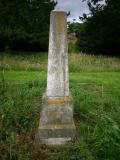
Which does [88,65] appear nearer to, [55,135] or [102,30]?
[55,135]

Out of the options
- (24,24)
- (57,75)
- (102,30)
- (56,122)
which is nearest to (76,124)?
(56,122)

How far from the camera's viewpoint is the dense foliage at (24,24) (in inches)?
1314

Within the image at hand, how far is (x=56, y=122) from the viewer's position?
7512 millimetres

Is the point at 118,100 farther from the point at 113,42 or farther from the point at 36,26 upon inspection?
the point at 36,26

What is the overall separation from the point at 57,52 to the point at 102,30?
26.6 meters

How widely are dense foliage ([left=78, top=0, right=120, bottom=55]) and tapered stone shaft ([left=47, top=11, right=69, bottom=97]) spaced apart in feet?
83.9

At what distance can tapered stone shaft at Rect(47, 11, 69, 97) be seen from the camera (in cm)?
751

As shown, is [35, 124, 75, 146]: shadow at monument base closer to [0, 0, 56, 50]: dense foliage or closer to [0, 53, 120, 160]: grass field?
[0, 53, 120, 160]: grass field

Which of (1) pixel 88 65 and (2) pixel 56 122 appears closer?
(2) pixel 56 122

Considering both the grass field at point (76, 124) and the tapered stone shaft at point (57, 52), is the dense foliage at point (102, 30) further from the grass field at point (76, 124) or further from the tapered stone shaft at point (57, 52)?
the tapered stone shaft at point (57, 52)

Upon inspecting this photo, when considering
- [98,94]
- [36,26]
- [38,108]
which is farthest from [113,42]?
[38,108]

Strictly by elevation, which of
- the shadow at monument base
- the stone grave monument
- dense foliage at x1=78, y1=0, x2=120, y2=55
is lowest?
the shadow at monument base

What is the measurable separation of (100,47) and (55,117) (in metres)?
27.1

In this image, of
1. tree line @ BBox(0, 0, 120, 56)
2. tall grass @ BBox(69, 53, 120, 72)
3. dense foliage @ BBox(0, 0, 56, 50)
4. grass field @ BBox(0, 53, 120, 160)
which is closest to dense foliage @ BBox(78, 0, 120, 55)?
tree line @ BBox(0, 0, 120, 56)
